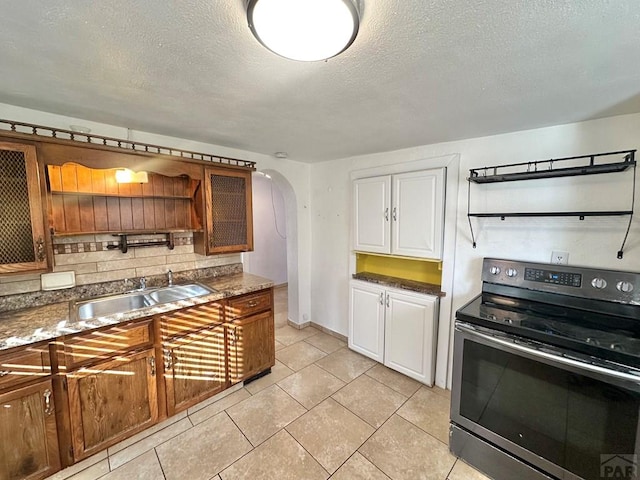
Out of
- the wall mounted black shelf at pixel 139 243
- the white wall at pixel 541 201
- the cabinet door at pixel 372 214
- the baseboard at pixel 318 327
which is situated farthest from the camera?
the baseboard at pixel 318 327

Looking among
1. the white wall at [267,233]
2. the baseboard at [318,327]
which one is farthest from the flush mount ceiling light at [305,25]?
the white wall at [267,233]

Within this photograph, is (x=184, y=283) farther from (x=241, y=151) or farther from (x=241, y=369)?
(x=241, y=151)

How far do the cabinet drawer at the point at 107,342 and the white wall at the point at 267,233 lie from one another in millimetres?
3152

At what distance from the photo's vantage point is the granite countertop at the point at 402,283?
2.42 metres

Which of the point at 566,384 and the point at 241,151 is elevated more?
the point at 241,151

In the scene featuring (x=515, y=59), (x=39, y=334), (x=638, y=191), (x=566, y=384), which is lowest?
(x=566, y=384)

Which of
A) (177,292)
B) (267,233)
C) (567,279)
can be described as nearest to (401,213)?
(567,279)

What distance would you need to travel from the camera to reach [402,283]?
2652mm

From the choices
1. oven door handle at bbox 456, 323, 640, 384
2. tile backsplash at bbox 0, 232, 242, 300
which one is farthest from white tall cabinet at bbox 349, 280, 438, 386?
tile backsplash at bbox 0, 232, 242, 300

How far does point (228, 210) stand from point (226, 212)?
3 cm

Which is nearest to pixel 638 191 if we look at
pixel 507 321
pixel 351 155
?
pixel 507 321

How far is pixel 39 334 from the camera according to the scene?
1428 millimetres

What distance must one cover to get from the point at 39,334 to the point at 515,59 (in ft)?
8.69

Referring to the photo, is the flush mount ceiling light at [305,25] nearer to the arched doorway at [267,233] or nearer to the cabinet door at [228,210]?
the cabinet door at [228,210]
